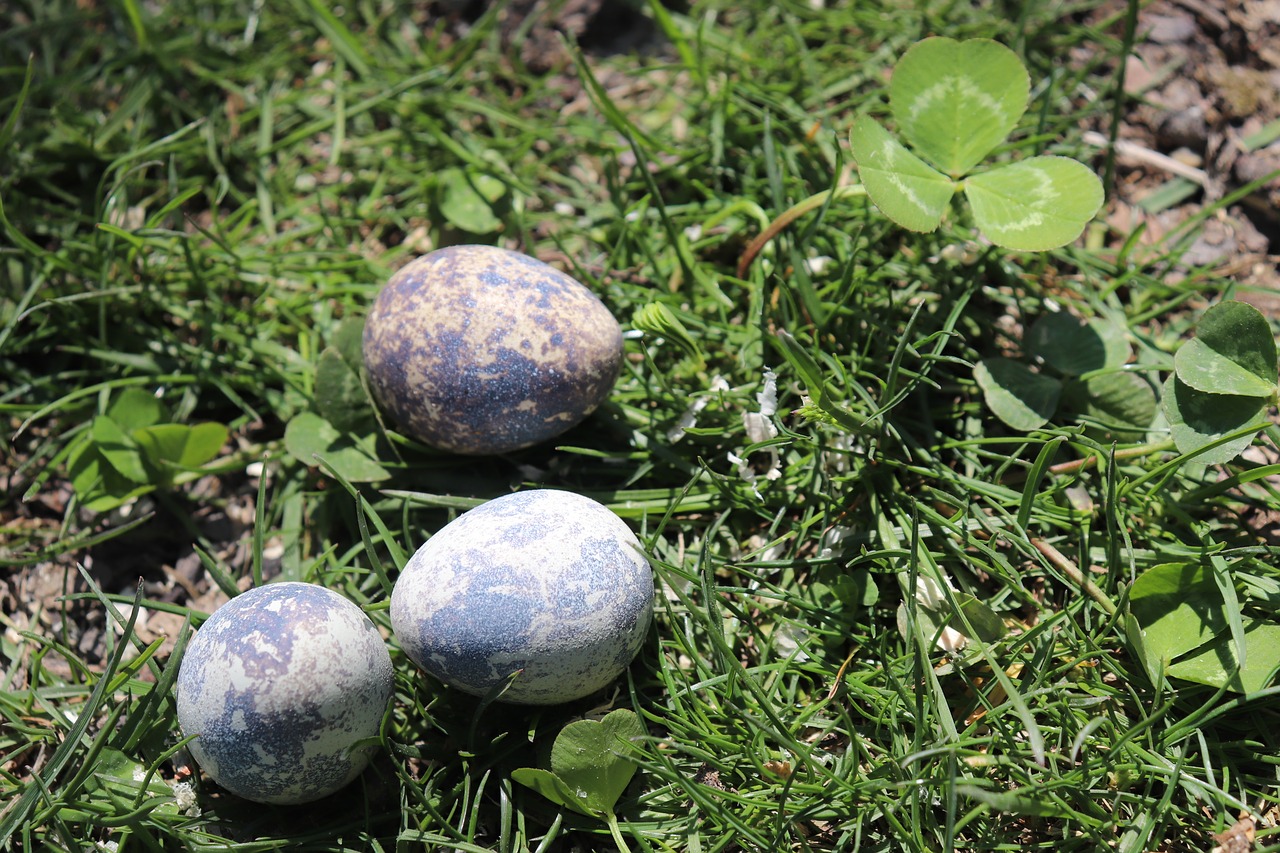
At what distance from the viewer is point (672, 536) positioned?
2229mm

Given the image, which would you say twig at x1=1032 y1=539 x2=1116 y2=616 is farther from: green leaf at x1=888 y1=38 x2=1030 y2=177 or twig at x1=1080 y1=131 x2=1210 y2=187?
twig at x1=1080 y1=131 x2=1210 y2=187

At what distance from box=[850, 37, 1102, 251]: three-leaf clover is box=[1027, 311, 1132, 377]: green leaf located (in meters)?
0.34

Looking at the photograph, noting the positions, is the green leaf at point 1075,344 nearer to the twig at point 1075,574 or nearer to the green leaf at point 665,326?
the twig at point 1075,574

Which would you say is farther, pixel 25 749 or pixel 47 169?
pixel 47 169

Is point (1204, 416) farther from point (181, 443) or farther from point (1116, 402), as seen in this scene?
point (181, 443)

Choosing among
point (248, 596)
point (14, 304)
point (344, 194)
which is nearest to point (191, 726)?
point (248, 596)

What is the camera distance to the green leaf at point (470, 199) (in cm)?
252

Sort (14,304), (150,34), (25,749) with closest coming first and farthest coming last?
(25,749) < (14,304) < (150,34)

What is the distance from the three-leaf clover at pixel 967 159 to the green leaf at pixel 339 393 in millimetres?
1267

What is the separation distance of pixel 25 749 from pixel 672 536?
4.81ft

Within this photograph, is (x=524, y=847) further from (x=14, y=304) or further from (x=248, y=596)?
(x=14, y=304)

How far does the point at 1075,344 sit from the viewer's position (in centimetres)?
219

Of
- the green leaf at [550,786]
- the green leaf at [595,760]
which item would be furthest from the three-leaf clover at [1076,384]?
the green leaf at [550,786]

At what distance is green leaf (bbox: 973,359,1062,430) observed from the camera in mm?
2090
